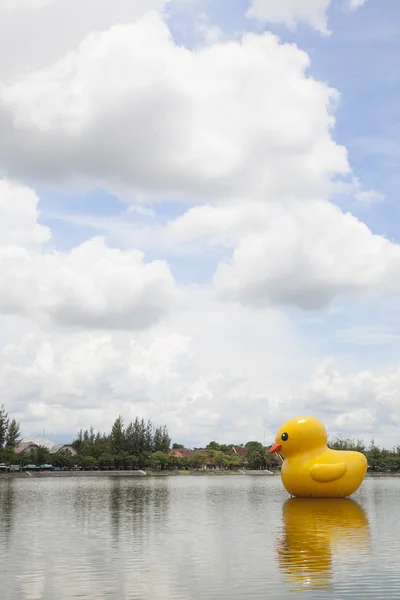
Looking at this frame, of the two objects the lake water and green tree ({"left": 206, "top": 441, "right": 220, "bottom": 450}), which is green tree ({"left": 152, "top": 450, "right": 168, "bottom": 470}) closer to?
green tree ({"left": 206, "top": 441, "right": 220, "bottom": 450})

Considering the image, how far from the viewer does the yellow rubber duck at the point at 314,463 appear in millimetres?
29203

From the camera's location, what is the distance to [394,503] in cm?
3175

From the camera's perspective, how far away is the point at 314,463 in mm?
29438

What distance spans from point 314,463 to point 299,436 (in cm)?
139

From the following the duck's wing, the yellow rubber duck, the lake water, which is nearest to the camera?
the lake water

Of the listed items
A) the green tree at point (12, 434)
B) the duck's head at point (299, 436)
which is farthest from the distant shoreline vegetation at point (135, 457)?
the duck's head at point (299, 436)

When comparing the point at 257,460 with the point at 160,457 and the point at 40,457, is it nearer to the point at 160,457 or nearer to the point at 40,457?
the point at 160,457

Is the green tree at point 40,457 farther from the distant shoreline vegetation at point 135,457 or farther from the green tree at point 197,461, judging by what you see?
the green tree at point 197,461

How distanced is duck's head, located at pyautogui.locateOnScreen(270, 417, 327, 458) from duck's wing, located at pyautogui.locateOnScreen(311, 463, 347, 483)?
1120 millimetres

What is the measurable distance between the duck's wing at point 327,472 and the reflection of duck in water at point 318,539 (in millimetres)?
1529

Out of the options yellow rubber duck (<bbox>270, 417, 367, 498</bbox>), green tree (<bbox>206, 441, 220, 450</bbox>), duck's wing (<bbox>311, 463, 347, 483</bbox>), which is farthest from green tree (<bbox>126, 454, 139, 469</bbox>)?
duck's wing (<bbox>311, 463, 347, 483</bbox>)

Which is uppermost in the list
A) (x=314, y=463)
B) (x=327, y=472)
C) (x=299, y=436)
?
(x=299, y=436)

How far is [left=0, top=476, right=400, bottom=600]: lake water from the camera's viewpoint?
444 inches

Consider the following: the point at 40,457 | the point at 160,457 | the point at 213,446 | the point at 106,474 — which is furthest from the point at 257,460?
the point at 213,446
